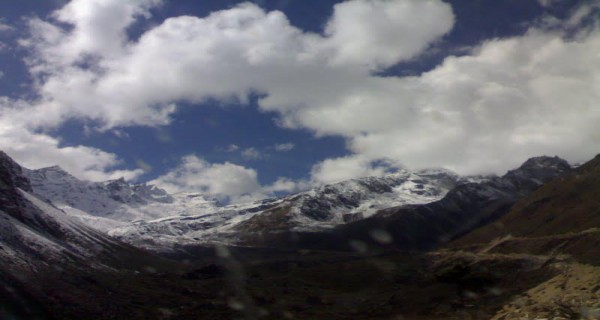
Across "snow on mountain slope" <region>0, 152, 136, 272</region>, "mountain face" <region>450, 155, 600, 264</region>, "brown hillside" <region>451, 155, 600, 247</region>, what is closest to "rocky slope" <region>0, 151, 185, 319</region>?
"snow on mountain slope" <region>0, 152, 136, 272</region>

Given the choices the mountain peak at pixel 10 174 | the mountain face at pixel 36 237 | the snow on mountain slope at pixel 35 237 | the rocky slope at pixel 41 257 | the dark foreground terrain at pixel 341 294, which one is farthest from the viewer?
the mountain peak at pixel 10 174

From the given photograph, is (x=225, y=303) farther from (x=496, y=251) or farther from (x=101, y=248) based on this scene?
(x=496, y=251)

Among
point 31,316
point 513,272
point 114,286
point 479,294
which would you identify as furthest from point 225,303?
point 513,272

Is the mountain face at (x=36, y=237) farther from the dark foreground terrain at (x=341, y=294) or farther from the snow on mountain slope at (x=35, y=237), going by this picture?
the dark foreground terrain at (x=341, y=294)

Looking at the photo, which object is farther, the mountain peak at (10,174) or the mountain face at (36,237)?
the mountain peak at (10,174)

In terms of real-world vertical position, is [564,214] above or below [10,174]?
below

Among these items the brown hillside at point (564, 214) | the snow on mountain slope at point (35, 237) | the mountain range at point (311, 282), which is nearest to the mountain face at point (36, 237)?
the snow on mountain slope at point (35, 237)

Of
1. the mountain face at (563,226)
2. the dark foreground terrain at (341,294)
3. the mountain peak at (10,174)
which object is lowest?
the dark foreground terrain at (341,294)

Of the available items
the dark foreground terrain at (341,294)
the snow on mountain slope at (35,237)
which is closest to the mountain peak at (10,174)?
the snow on mountain slope at (35,237)

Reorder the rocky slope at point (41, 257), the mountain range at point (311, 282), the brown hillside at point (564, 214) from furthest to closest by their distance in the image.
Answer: the brown hillside at point (564, 214), the mountain range at point (311, 282), the rocky slope at point (41, 257)

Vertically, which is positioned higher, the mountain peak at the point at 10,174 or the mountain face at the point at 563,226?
the mountain peak at the point at 10,174

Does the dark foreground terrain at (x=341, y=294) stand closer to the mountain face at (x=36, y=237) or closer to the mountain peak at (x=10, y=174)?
the mountain face at (x=36, y=237)

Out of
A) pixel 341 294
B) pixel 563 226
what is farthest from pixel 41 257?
pixel 563 226

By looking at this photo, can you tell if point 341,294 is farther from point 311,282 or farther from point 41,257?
point 41,257
